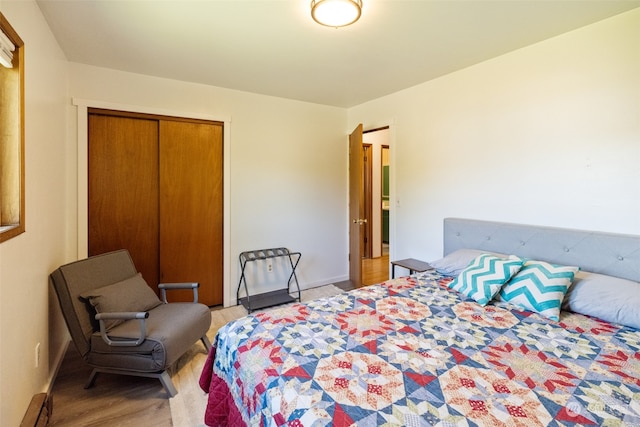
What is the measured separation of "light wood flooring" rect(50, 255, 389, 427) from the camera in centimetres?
173

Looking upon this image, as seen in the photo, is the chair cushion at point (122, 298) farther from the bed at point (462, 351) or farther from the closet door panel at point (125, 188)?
the bed at point (462, 351)

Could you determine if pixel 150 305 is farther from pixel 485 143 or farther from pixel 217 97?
pixel 485 143

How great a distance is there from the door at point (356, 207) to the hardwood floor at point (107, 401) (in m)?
2.32

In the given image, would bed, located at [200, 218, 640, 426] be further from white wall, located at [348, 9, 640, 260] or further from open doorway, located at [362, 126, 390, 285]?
open doorway, located at [362, 126, 390, 285]

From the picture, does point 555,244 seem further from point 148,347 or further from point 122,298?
point 122,298

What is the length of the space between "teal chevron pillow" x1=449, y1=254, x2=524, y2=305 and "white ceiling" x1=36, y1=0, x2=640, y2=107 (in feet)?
5.37

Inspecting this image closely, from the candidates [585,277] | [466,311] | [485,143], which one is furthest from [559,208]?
[466,311]

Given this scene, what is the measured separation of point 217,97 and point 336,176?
178cm

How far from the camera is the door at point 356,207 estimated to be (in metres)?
3.53

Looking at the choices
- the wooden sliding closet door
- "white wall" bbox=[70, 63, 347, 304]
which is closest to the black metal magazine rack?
"white wall" bbox=[70, 63, 347, 304]

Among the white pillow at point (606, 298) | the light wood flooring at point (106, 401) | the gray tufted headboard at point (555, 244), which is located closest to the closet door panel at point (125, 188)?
the light wood flooring at point (106, 401)

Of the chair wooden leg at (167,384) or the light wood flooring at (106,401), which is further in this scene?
the chair wooden leg at (167,384)

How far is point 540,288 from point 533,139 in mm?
1222

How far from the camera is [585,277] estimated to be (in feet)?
6.12
